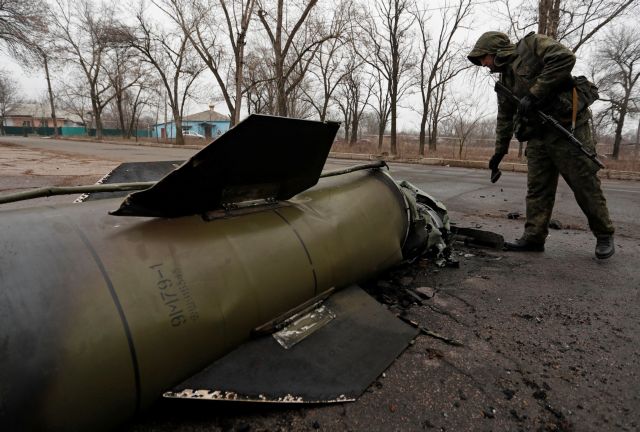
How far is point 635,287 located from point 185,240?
2.76m

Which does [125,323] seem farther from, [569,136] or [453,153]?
[453,153]

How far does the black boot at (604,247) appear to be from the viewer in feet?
9.51

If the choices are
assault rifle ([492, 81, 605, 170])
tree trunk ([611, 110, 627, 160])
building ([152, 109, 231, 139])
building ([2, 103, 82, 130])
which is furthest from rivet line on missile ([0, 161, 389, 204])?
building ([2, 103, 82, 130])

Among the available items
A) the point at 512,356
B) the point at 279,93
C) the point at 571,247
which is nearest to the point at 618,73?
the point at 279,93

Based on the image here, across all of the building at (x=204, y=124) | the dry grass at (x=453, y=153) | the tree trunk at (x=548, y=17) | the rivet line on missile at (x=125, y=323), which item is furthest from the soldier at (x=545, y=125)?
the building at (x=204, y=124)

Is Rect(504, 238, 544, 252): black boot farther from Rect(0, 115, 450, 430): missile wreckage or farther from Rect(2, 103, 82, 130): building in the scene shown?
Rect(2, 103, 82, 130): building

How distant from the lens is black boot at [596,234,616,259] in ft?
9.51

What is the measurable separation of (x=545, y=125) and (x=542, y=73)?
41 cm

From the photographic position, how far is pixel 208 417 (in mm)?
1270

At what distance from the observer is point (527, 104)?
2.88 m

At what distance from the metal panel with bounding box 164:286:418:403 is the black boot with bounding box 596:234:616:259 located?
6.83 feet

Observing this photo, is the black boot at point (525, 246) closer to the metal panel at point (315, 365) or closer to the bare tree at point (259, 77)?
the metal panel at point (315, 365)

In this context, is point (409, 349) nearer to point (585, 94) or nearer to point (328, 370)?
point (328, 370)

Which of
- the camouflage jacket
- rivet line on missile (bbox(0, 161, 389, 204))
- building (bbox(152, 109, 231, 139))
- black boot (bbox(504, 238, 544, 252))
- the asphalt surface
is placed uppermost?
building (bbox(152, 109, 231, 139))
